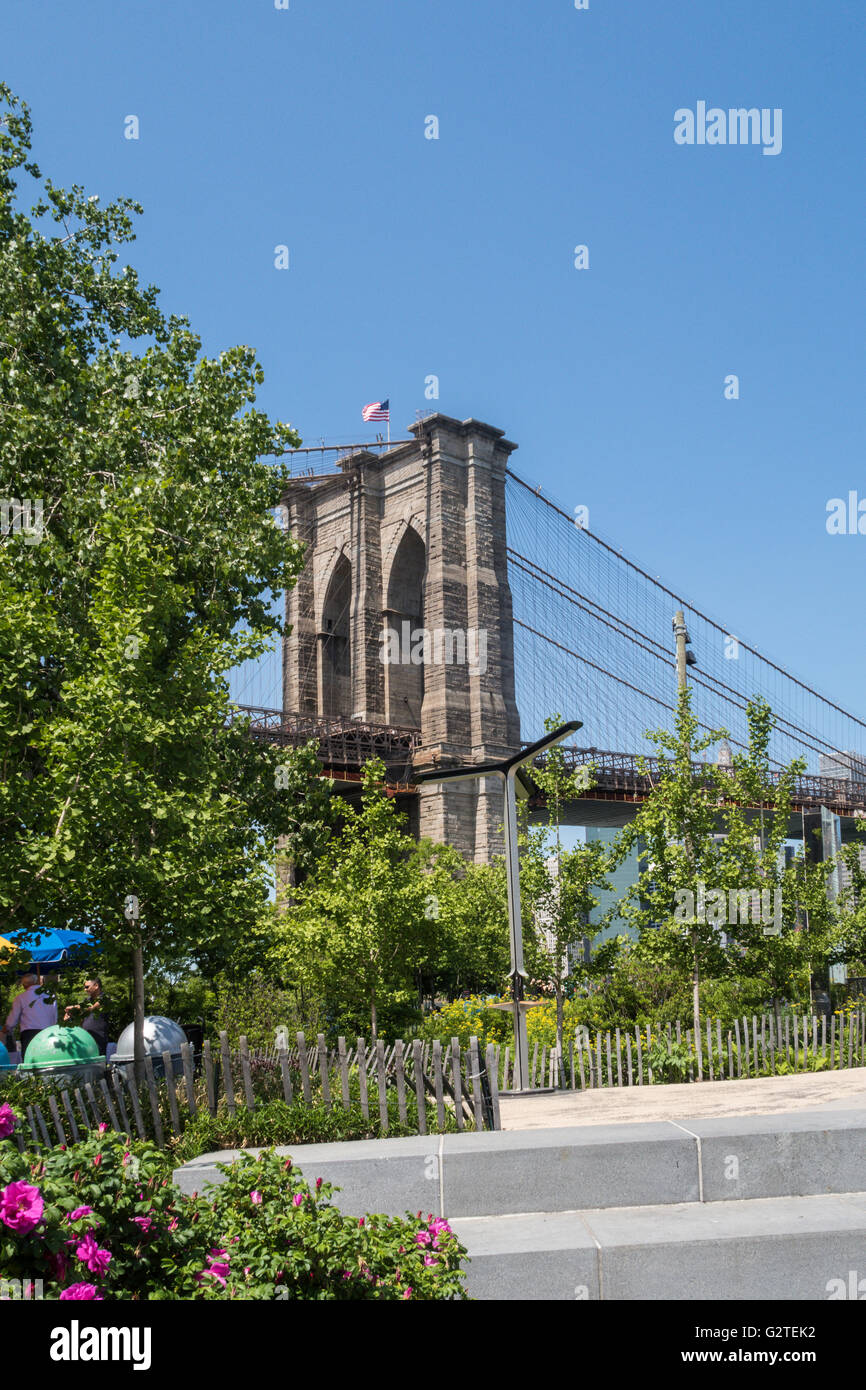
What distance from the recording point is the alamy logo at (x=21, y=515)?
1448 centimetres

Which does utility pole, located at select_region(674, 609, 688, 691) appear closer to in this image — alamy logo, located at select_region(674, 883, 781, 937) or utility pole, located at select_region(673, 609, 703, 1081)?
utility pole, located at select_region(673, 609, 703, 1081)

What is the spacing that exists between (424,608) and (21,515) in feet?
97.6

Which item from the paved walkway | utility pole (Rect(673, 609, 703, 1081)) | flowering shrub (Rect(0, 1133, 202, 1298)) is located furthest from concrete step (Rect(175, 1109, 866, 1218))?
utility pole (Rect(673, 609, 703, 1081))

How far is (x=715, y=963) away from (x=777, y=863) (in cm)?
243

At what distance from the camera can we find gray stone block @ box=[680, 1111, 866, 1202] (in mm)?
6094

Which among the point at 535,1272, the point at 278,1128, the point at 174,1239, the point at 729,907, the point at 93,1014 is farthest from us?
the point at 729,907

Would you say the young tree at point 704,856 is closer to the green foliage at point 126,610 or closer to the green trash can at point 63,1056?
the green foliage at point 126,610

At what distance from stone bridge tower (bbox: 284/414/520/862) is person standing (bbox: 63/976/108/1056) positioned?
78.8 ft

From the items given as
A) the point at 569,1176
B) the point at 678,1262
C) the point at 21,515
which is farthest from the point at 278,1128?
the point at 21,515

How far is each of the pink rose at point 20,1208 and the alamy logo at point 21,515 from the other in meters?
11.5

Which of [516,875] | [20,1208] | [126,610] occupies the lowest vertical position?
[20,1208]

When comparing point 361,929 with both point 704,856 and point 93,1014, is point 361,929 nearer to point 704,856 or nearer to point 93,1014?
point 93,1014

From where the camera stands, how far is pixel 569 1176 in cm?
604

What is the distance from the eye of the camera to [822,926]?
20.1 metres
